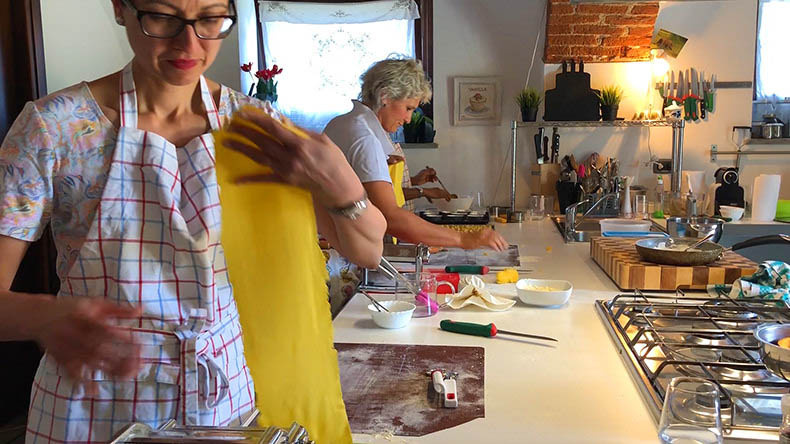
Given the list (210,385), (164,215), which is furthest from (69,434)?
(164,215)

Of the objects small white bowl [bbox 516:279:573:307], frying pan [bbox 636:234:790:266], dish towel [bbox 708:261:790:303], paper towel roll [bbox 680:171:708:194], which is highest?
paper towel roll [bbox 680:171:708:194]

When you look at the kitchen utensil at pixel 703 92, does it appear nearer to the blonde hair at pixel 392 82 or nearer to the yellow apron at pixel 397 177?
the yellow apron at pixel 397 177

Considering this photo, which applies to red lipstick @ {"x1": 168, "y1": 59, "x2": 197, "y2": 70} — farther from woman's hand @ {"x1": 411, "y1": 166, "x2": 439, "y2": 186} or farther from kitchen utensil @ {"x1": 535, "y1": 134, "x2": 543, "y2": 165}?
kitchen utensil @ {"x1": 535, "y1": 134, "x2": 543, "y2": 165}

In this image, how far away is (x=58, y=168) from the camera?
1.01 metres

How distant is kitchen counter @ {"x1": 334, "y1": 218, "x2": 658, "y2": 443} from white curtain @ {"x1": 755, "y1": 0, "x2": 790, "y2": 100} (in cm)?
265

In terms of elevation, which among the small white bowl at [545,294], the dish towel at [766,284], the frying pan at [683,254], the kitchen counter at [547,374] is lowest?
the kitchen counter at [547,374]

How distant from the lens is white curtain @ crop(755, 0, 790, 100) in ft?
13.1

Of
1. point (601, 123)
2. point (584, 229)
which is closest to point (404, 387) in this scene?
point (584, 229)

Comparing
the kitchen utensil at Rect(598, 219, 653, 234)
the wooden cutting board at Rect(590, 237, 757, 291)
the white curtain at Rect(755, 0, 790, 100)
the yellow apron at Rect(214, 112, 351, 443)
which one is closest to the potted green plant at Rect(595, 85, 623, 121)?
the white curtain at Rect(755, 0, 790, 100)

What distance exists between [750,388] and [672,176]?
3024mm

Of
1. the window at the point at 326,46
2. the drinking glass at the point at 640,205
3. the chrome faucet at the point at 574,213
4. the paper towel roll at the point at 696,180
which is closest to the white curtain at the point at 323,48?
the window at the point at 326,46

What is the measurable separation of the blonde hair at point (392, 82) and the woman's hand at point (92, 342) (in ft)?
5.76

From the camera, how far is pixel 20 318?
3.04 ft

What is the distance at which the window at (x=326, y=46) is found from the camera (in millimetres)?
4328
